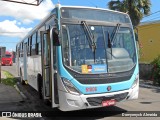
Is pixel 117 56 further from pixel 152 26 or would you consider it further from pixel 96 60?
pixel 152 26

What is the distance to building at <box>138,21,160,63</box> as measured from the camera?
33.1m

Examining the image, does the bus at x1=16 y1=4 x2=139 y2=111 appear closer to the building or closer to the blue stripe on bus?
→ the blue stripe on bus

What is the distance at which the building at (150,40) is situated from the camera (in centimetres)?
3307

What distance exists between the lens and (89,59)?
838 cm

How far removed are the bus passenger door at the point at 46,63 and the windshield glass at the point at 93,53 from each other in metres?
1.07

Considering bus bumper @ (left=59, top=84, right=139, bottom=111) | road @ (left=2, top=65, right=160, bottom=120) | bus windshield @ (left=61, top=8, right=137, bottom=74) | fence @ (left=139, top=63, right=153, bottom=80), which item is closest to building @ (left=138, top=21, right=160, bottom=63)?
fence @ (left=139, top=63, right=153, bottom=80)

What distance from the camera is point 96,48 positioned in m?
8.48

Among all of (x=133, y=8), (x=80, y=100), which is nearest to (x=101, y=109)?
(x=80, y=100)

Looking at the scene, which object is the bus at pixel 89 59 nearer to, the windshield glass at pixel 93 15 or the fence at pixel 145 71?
the windshield glass at pixel 93 15

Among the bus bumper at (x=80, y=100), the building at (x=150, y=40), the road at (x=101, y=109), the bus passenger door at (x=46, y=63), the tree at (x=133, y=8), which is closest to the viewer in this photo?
the bus bumper at (x=80, y=100)

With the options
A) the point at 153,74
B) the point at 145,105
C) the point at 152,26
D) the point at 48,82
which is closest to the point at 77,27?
the point at 48,82

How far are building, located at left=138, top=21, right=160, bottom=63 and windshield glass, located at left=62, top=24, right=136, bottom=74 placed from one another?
78.8 ft

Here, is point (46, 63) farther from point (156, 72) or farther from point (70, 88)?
point (156, 72)

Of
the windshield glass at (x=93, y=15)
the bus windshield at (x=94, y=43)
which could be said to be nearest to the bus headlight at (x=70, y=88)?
the bus windshield at (x=94, y=43)
